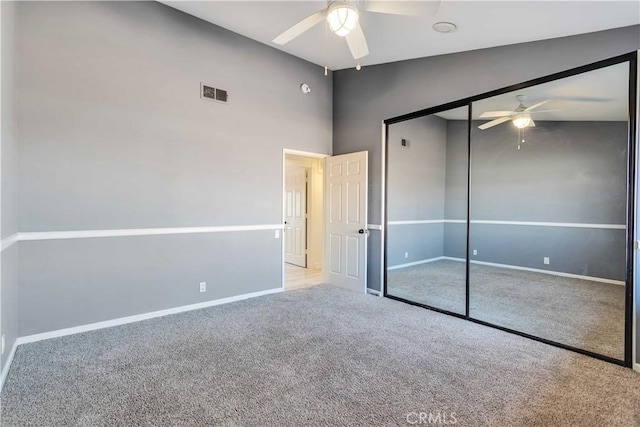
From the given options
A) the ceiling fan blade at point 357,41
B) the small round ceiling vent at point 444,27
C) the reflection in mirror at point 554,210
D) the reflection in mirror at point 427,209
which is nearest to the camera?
the ceiling fan blade at point 357,41

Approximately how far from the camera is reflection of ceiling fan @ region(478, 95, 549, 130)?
404cm

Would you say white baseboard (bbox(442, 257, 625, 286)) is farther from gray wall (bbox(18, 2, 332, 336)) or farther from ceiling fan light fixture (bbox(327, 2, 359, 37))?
ceiling fan light fixture (bbox(327, 2, 359, 37))

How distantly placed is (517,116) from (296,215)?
4597 mm

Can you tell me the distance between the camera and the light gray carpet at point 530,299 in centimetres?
309

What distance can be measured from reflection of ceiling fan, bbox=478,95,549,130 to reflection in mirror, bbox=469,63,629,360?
0.01 metres

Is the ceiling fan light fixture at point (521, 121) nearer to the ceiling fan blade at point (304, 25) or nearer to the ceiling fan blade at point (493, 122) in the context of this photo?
the ceiling fan blade at point (493, 122)

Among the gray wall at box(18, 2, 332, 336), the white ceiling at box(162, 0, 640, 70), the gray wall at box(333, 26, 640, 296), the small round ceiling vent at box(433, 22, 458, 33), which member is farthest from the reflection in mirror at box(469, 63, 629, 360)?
the gray wall at box(18, 2, 332, 336)

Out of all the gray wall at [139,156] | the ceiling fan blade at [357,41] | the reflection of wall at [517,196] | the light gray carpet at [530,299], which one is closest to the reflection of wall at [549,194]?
the reflection of wall at [517,196]

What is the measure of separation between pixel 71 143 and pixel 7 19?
3.49 feet

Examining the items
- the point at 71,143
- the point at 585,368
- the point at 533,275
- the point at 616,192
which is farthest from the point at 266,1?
the point at 533,275

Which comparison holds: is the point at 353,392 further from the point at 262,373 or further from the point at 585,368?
the point at 585,368

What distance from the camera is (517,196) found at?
4926 millimetres

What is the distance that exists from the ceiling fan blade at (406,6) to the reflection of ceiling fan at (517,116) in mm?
2203

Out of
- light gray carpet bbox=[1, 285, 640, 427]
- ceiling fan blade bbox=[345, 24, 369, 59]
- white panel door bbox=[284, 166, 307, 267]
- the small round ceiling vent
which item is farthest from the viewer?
white panel door bbox=[284, 166, 307, 267]
